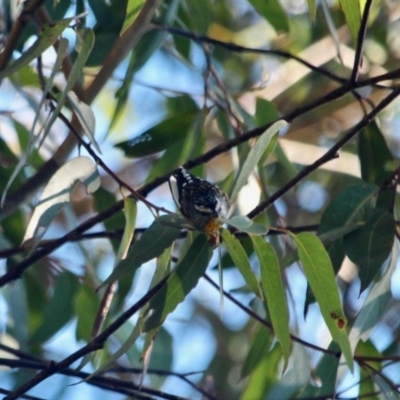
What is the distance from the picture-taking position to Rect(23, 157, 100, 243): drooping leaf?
50.0 inches

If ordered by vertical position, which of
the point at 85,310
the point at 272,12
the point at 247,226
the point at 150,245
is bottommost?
the point at 247,226

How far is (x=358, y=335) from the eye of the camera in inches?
53.9

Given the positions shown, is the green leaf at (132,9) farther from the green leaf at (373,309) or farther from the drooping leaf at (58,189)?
the green leaf at (373,309)

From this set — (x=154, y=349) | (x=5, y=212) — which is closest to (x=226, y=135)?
(x=154, y=349)

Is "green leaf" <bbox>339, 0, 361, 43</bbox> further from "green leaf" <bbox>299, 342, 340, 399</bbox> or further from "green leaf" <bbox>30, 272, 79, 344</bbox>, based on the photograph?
"green leaf" <bbox>30, 272, 79, 344</bbox>

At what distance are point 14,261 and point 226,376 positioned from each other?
1705mm

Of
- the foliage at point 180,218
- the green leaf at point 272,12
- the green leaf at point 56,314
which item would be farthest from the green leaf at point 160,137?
the green leaf at point 56,314

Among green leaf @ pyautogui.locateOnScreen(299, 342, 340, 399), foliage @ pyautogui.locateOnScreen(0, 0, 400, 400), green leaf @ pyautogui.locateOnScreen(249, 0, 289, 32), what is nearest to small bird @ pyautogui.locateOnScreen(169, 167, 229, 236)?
foliage @ pyautogui.locateOnScreen(0, 0, 400, 400)

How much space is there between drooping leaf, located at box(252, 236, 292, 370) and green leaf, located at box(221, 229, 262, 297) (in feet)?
0.18

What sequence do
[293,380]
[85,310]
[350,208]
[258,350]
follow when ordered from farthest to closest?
[85,310] → [258,350] → [293,380] → [350,208]

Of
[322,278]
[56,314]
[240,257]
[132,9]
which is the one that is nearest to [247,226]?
[240,257]

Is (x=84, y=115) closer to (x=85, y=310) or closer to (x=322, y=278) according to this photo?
(x=322, y=278)

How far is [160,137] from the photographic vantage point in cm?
179

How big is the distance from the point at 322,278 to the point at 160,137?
0.64 m
